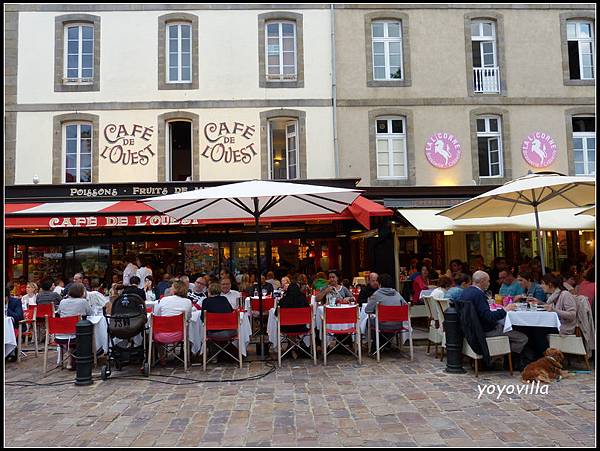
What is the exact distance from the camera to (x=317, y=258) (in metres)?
13.4

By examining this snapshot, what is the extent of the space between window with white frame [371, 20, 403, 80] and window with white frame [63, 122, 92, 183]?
7.86 meters

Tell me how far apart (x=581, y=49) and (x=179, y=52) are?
11189 millimetres

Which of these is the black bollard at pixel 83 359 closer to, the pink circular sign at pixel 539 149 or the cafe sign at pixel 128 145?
the cafe sign at pixel 128 145

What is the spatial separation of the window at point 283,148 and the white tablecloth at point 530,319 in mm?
7375

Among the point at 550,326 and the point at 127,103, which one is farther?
the point at 127,103

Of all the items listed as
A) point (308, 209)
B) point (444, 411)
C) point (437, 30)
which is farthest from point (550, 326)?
point (437, 30)

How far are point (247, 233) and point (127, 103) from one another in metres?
4.63

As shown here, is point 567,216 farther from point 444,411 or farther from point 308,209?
point 444,411

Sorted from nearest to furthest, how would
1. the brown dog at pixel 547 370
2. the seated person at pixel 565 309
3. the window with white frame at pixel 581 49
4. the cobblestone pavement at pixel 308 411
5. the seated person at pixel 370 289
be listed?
the cobblestone pavement at pixel 308 411
the brown dog at pixel 547 370
the seated person at pixel 565 309
the seated person at pixel 370 289
the window with white frame at pixel 581 49

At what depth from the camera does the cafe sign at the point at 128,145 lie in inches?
483

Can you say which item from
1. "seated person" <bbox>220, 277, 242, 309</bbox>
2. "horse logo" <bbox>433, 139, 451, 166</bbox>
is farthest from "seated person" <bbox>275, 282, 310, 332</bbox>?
"horse logo" <bbox>433, 139, 451, 166</bbox>

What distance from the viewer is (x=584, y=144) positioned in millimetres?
13109

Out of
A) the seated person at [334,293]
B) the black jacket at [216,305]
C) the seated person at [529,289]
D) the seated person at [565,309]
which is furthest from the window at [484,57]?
the black jacket at [216,305]

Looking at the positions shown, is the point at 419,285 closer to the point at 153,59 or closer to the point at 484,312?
the point at 484,312
